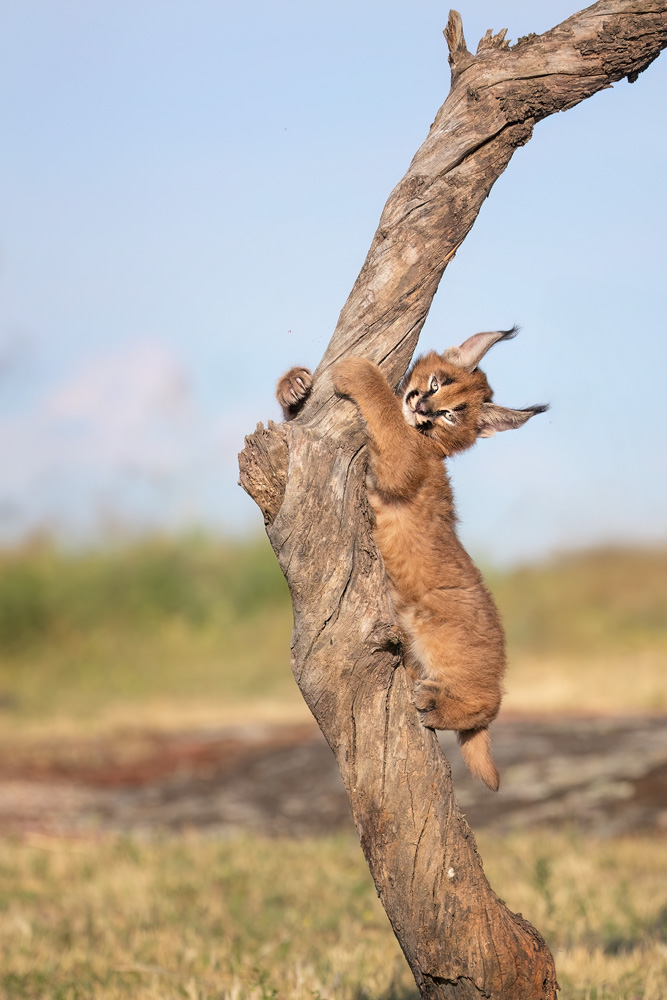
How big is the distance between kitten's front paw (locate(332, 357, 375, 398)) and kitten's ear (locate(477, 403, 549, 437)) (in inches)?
57.1

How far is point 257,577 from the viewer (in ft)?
80.9

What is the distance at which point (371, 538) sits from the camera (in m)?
4.00

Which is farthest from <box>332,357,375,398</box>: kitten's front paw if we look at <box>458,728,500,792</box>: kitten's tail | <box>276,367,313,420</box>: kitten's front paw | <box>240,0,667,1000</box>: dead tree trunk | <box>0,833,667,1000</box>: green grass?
<box>0,833,667,1000</box>: green grass

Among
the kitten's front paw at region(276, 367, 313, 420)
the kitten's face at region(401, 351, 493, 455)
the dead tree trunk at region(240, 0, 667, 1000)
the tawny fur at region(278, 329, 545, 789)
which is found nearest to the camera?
the dead tree trunk at region(240, 0, 667, 1000)

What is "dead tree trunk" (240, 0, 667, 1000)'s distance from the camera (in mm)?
3840

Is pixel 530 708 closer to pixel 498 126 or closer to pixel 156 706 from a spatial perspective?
pixel 156 706

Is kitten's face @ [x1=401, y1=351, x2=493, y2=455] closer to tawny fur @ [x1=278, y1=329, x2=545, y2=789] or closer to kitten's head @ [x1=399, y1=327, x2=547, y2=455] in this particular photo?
kitten's head @ [x1=399, y1=327, x2=547, y2=455]

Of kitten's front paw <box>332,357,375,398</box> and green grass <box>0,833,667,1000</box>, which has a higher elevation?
kitten's front paw <box>332,357,375,398</box>

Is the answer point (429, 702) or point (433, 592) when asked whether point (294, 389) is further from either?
point (429, 702)

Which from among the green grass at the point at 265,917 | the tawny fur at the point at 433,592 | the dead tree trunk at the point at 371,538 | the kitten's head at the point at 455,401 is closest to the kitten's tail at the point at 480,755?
the tawny fur at the point at 433,592

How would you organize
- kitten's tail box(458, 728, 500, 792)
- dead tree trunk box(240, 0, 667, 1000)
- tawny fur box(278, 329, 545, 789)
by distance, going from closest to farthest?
1. dead tree trunk box(240, 0, 667, 1000)
2. tawny fur box(278, 329, 545, 789)
3. kitten's tail box(458, 728, 500, 792)

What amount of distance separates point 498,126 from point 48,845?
8.11 meters

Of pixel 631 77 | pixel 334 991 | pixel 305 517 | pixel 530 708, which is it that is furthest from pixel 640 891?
pixel 530 708

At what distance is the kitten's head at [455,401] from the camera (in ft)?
17.2
